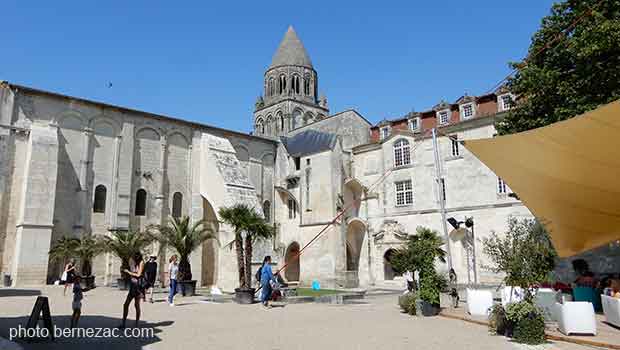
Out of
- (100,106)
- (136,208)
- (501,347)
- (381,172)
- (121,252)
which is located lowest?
(501,347)

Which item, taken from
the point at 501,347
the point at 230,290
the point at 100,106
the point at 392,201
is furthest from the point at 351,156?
the point at 501,347

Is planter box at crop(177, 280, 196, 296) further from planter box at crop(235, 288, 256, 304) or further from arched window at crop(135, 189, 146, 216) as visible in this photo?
arched window at crop(135, 189, 146, 216)

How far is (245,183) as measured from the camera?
26.9 m

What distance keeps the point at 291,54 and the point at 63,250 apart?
37507 mm

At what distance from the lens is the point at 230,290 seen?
23422 millimetres

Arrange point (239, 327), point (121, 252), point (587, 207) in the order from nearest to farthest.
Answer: point (239, 327), point (587, 207), point (121, 252)

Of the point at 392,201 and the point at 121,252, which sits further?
the point at 392,201

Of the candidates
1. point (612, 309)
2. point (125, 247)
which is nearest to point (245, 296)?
point (125, 247)

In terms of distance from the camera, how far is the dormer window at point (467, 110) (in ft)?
90.2

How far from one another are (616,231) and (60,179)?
970 inches

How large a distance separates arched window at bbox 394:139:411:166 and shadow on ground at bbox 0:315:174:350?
21066 mm

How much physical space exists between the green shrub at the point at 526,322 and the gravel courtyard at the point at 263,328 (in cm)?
26

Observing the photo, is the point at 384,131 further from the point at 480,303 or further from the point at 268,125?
the point at 268,125

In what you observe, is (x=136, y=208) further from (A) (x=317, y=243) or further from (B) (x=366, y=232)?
(B) (x=366, y=232)
